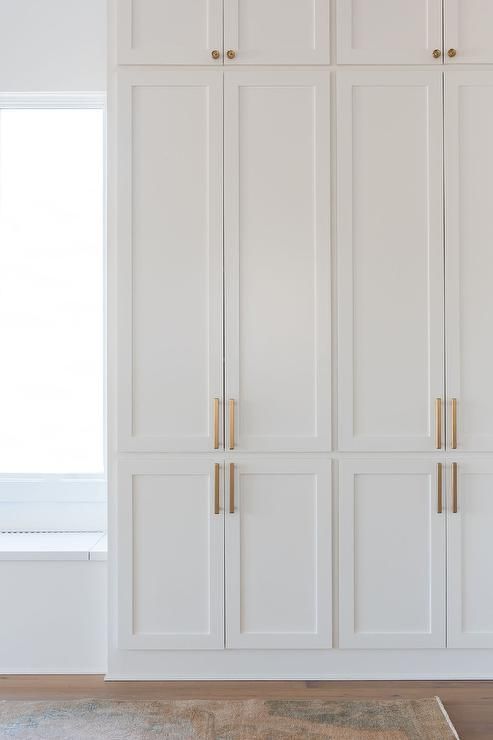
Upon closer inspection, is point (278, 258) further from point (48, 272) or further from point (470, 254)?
point (48, 272)

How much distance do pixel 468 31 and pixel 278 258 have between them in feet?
3.52

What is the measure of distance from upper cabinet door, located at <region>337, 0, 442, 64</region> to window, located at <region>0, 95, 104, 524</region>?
120cm

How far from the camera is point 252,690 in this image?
2.28 meters

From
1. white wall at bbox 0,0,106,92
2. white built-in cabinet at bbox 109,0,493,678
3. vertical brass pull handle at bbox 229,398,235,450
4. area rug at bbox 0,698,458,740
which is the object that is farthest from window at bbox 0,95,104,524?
area rug at bbox 0,698,458,740

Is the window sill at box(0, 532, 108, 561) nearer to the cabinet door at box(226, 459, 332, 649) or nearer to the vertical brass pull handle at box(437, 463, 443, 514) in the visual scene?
the cabinet door at box(226, 459, 332, 649)

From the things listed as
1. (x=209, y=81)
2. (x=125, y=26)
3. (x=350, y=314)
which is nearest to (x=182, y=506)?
(x=350, y=314)

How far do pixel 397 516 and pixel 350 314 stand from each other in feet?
2.49

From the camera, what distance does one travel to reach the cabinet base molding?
2342 millimetres

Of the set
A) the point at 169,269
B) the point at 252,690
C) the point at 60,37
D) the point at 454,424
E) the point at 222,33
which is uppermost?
the point at 60,37

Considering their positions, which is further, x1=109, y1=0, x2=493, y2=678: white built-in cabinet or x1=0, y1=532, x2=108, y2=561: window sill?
x1=0, y1=532, x2=108, y2=561: window sill

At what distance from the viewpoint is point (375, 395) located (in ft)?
7.63

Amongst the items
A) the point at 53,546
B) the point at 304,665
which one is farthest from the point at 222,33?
the point at 304,665

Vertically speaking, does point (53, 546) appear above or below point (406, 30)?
below

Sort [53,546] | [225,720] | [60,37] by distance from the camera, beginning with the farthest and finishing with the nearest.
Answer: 1. [60,37]
2. [53,546]
3. [225,720]
